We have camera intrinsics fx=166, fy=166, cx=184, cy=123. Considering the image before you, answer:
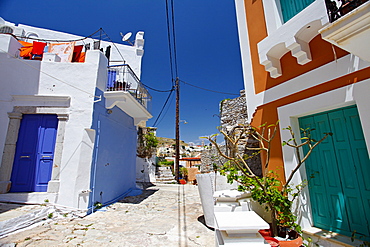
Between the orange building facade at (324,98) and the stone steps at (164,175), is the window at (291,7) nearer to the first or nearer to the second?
the orange building facade at (324,98)

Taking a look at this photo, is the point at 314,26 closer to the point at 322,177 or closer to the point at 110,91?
the point at 322,177

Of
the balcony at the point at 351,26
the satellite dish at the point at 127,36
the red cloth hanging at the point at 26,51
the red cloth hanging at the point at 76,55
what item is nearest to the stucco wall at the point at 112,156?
the red cloth hanging at the point at 76,55

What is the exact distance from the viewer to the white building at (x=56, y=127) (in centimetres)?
447

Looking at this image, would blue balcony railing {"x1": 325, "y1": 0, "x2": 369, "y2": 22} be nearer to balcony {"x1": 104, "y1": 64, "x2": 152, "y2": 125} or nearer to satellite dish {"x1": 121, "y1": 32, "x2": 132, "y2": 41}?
balcony {"x1": 104, "y1": 64, "x2": 152, "y2": 125}

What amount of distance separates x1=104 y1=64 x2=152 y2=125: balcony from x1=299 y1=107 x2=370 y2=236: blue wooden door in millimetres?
5150

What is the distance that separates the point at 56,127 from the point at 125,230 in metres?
3.55

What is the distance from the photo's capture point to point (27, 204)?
4184mm

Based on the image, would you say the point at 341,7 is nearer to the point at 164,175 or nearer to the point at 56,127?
the point at 56,127

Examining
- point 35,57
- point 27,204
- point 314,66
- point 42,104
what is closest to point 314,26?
point 314,66

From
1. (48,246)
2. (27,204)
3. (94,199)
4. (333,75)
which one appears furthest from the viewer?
(94,199)

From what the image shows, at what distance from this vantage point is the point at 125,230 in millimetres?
3391

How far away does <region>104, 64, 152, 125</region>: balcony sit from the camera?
5.52 meters

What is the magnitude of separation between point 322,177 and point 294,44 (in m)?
2.28

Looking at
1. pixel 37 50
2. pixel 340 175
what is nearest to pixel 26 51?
pixel 37 50
